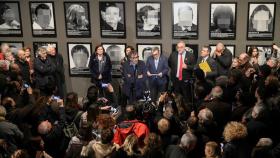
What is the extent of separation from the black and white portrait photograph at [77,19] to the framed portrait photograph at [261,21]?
3940 mm

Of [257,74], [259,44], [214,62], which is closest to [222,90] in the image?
[257,74]

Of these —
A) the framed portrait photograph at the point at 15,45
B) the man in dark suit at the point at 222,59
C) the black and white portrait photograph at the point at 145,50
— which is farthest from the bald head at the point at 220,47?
the framed portrait photograph at the point at 15,45

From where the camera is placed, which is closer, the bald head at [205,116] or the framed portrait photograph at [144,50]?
the bald head at [205,116]

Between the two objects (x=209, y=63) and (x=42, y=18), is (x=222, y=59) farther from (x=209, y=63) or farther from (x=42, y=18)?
(x=42, y=18)

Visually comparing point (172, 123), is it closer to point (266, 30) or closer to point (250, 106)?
point (250, 106)

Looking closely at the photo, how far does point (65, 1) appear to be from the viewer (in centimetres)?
1048

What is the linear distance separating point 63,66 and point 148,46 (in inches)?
89.9

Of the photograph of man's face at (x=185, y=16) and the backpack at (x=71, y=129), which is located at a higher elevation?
the photograph of man's face at (x=185, y=16)

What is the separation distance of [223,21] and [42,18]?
4.53m

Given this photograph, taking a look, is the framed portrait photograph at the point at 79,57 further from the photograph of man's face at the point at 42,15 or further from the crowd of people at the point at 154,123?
the crowd of people at the point at 154,123

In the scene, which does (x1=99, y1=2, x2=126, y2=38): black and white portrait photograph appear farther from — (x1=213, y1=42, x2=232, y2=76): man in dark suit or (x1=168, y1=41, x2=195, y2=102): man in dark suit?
(x1=213, y1=42, x2=232, y2=76): man in dark suit

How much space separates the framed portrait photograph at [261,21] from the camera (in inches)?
383

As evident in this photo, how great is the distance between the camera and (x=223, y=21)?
32.6 ft

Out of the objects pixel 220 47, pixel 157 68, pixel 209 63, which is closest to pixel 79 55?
pixel 157 68
